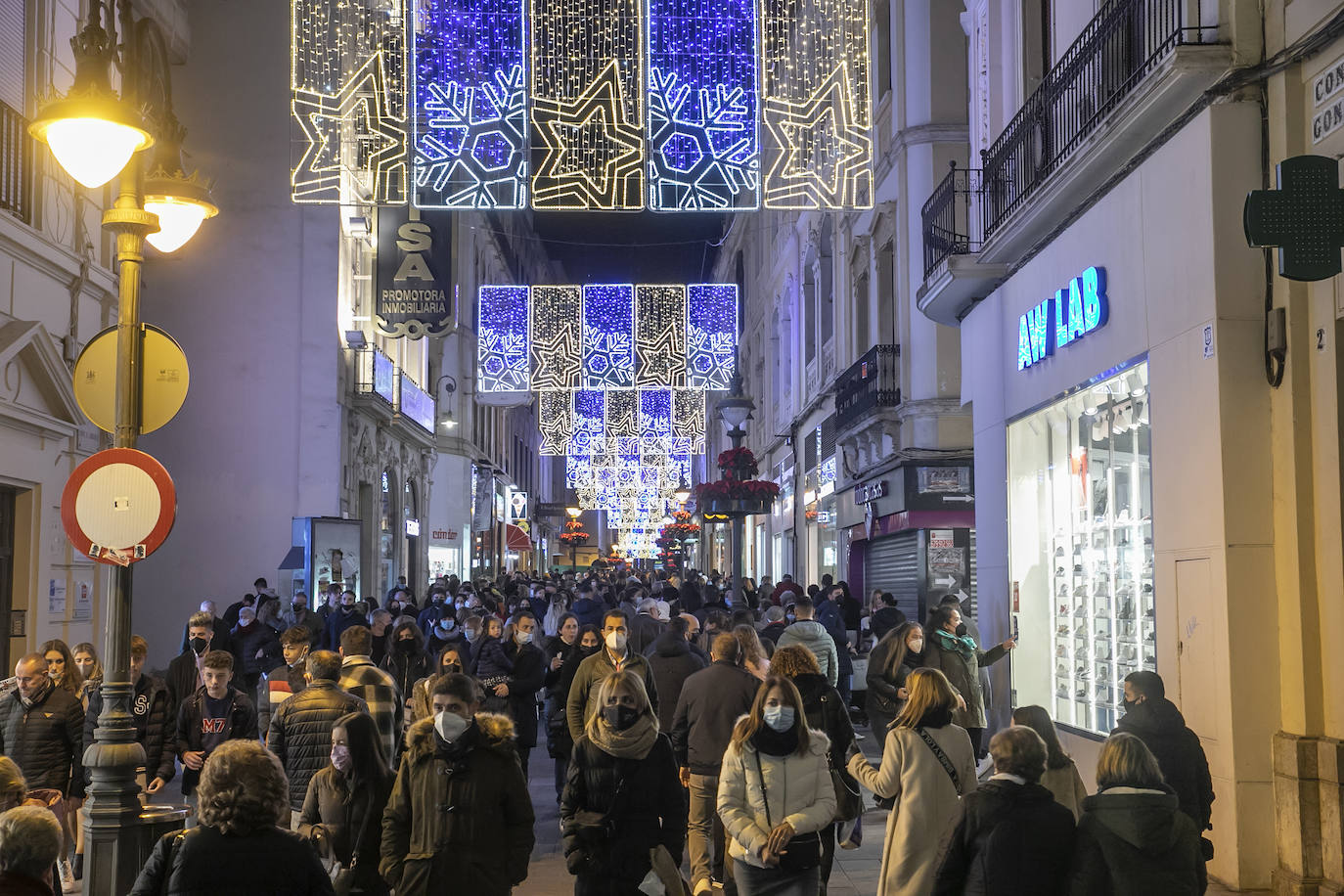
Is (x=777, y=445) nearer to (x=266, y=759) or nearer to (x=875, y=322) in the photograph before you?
(x=875, y=322)

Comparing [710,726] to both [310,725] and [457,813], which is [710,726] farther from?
[457,813]

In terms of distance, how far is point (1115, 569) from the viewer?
1177 cm

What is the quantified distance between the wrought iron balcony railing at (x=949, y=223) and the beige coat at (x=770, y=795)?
10126 mm

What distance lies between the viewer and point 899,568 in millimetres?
23656

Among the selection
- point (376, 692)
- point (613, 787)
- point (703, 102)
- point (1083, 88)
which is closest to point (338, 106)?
point (703, 102)

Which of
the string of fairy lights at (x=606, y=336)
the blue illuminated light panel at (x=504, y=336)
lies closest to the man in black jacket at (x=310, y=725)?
the string of fairy lights at (x=606, y=336)

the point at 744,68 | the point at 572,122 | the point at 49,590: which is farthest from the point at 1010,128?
the point at 49,590

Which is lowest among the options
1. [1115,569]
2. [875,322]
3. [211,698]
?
[211,698]

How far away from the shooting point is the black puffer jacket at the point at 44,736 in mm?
8453

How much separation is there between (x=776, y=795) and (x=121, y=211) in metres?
4.44

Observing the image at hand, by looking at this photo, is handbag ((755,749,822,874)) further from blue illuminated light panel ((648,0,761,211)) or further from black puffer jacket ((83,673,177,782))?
blue illuminated light panel ((648,0,761,211))

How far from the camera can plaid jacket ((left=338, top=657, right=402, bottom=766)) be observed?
8.65 m

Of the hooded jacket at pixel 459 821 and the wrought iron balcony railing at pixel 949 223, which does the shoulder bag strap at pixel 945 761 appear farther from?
the wrought iron balcony railing at pixel 949 223

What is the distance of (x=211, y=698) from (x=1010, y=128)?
972 centimetres
